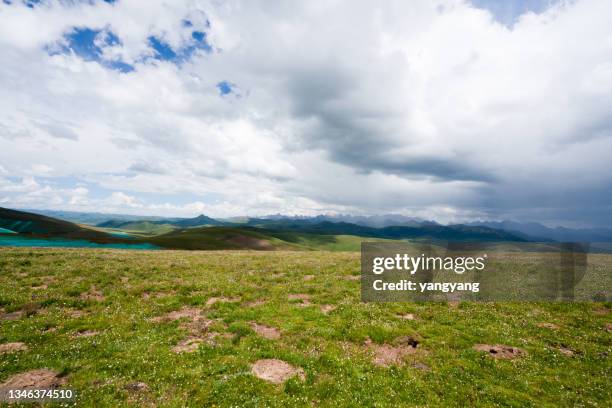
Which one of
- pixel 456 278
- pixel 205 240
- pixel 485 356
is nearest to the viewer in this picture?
pixel 485 356

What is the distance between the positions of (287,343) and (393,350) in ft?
19.3

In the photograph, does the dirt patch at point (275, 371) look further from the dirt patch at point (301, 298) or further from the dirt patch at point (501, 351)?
the dirt patch at point (501, 351)

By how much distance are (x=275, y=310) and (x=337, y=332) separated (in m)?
5.36

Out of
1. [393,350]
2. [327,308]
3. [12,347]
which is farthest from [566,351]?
[12,347]

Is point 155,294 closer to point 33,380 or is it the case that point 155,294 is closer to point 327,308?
point 33,380

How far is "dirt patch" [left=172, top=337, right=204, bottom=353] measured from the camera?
559 inches

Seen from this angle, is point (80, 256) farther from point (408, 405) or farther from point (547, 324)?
point (547, 324)

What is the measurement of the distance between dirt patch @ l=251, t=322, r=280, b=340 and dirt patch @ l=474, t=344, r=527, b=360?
11273 mm

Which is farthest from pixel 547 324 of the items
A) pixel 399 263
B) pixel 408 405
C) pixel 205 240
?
pixel 205 240

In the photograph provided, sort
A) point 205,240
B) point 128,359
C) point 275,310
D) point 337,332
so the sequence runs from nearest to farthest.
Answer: point 128,359 → point 337,332 → point 275,310 → point 205,240

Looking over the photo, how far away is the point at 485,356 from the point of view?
1416 centimetres

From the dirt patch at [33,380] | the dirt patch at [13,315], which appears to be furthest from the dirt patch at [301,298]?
the dirt patch at [13,315]

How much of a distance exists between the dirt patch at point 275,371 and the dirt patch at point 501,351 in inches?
401

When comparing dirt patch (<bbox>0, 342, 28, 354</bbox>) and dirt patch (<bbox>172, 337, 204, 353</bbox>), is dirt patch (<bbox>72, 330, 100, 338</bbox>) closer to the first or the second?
dirt patch (<bbox>0, 342, 28, 354</bbox>)
